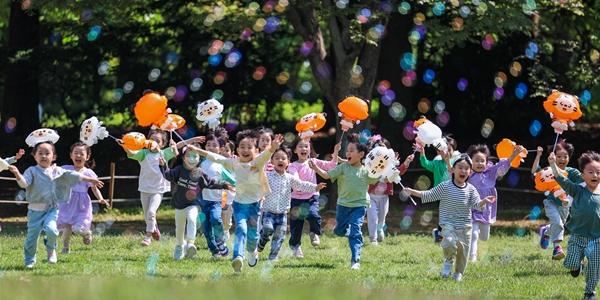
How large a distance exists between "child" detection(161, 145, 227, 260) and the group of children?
0.01m

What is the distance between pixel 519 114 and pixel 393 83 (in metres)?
5.20

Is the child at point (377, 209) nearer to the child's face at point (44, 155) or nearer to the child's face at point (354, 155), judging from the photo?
the child's face at point (354, 155)

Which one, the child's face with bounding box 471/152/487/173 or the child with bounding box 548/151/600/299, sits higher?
the child's face with bounding box 471/152/487/173

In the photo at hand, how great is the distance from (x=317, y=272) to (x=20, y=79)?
1801 cm

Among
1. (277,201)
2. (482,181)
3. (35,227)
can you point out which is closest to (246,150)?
(277,201)

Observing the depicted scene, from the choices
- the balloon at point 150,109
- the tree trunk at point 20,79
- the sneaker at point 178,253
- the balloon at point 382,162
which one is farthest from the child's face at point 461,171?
the tree trunk at point 20,79

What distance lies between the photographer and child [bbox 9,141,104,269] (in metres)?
12.2

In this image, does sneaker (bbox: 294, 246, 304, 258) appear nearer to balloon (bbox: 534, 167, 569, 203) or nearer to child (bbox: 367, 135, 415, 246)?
child (bbox: 367, 135, 415, 246)

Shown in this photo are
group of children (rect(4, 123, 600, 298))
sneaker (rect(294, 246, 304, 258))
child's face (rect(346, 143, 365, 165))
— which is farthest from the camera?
sneaker (rect(294, 246, 304, 258))

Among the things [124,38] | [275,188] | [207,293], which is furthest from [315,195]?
[124,38]

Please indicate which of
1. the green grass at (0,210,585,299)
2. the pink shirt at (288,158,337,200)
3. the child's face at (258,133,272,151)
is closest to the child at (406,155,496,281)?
the green grass at (0,210,585,299)

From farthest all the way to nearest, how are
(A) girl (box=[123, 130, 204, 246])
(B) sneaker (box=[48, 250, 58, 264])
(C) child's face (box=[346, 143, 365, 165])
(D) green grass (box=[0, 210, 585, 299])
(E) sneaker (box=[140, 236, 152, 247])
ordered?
1. (E) sneaker (box=[140, 236, 152, 247])
2. (A) girl (box=[123, 130, 204, 246])
3. (C) child's face (box=[346, 143, 365, 165])
4. (B) sneaker (box=[48, 250, 58, 264])
5. (D) green grass (box=[0, 210, 585, 299])

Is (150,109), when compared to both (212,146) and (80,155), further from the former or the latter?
(80,155)

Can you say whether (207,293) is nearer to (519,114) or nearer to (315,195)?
(315,195)
